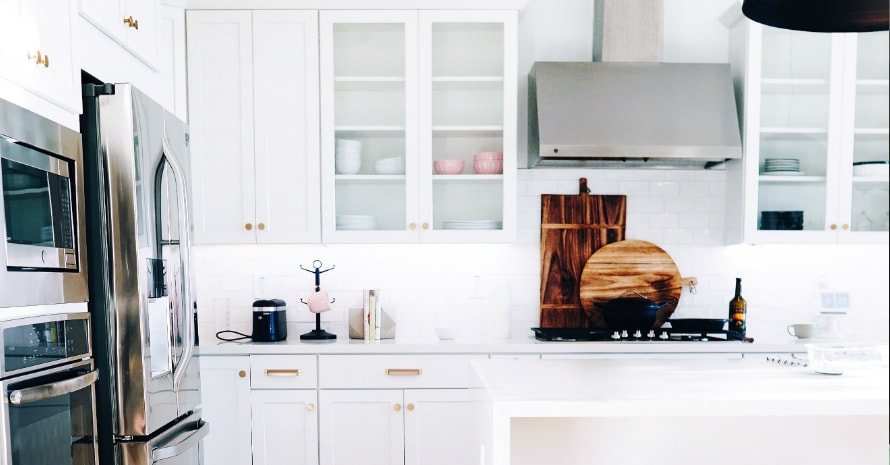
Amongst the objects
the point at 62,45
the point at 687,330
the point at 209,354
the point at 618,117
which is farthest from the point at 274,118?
the point at 687,330

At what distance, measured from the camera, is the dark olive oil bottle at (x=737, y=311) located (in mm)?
3607

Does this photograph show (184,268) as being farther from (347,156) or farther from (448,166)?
(448,166)

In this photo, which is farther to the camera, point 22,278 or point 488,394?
point 488,394

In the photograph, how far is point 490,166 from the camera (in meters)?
3.53

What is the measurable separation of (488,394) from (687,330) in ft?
7.07

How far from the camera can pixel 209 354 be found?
126 inches

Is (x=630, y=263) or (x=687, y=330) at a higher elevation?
(x=630, y=263)

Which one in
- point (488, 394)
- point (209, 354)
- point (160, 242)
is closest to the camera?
point (488, 394)

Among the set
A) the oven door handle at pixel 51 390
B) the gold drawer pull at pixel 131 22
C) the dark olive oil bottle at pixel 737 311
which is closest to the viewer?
the oven door handle at pixel 51 390

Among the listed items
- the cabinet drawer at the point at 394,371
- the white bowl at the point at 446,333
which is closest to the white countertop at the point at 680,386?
the cabinet drawer at the point at 394,371

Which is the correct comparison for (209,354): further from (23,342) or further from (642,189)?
(642,189)

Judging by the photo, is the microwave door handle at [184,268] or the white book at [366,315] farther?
the white book at [366,315]

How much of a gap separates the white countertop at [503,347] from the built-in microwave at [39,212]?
1.29 meters

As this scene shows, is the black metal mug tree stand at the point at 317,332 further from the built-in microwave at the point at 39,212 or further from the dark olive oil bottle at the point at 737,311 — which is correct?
the dark olive oil bottle at the point at 737,311
